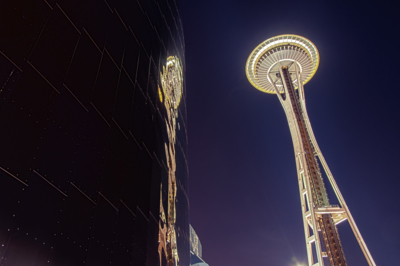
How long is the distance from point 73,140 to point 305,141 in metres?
33.7

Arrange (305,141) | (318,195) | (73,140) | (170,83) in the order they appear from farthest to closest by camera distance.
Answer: (305,141)
(318,195)
(170,83)
(73,140)

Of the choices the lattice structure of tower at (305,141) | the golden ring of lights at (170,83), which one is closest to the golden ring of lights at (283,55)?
the lattice structure of tower at (305,141)

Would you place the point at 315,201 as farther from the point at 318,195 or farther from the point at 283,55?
the point at 283,55

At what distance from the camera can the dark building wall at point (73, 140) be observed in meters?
3.80

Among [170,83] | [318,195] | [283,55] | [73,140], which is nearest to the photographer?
[73,140]

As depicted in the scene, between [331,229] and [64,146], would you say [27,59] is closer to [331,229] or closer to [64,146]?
[64,146]

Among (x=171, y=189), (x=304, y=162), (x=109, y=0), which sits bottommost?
(x=171, y=189)

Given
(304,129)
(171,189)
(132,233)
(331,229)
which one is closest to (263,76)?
(304,129)

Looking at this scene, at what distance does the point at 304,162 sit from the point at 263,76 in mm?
21420

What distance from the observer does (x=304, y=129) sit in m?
36.2

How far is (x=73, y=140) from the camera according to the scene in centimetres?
503

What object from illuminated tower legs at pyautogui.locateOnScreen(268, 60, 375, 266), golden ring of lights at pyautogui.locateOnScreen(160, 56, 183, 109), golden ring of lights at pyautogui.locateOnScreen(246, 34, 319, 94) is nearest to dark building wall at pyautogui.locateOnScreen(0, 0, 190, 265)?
golden ring of lights at pyautogui.locateOnScreen(160, 56, 183, 109)

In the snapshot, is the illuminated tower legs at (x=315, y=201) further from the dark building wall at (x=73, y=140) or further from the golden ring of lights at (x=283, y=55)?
the dark building wall at (x=73, y=140)

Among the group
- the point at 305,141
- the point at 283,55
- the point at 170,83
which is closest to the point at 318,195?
the point at 305,141
